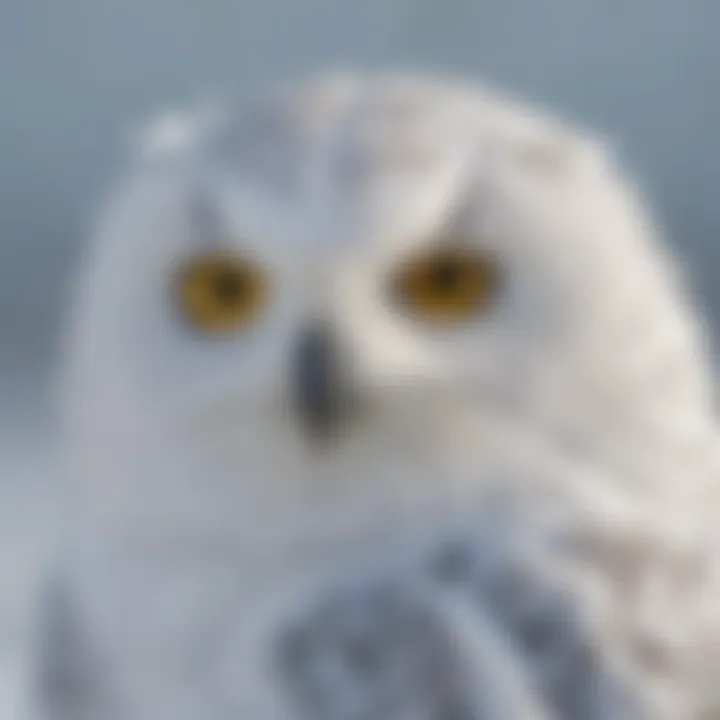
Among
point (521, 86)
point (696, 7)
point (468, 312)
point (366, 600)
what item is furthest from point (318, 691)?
point (696, 7)

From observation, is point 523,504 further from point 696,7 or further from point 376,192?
point 696,7

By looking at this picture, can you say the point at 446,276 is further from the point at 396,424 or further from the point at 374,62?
the point at 374,62

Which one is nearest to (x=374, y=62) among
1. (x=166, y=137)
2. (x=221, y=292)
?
(x=166, y=137)

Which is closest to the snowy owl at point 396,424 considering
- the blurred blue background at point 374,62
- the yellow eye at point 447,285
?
the yellow eye at point 447,285

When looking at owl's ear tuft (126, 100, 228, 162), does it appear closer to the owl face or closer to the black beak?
the owl face

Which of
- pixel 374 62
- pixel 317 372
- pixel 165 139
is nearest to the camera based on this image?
pixel 317 372

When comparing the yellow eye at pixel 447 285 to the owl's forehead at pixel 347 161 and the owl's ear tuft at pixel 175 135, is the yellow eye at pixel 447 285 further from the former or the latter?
the owl's ear tuft at pixel 175 135

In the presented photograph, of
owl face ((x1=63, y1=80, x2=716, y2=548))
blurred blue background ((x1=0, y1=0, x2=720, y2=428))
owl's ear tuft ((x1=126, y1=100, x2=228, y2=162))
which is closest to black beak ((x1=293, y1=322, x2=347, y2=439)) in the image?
owl face ((x1=63, y1=80, x2=716, y2=548))
